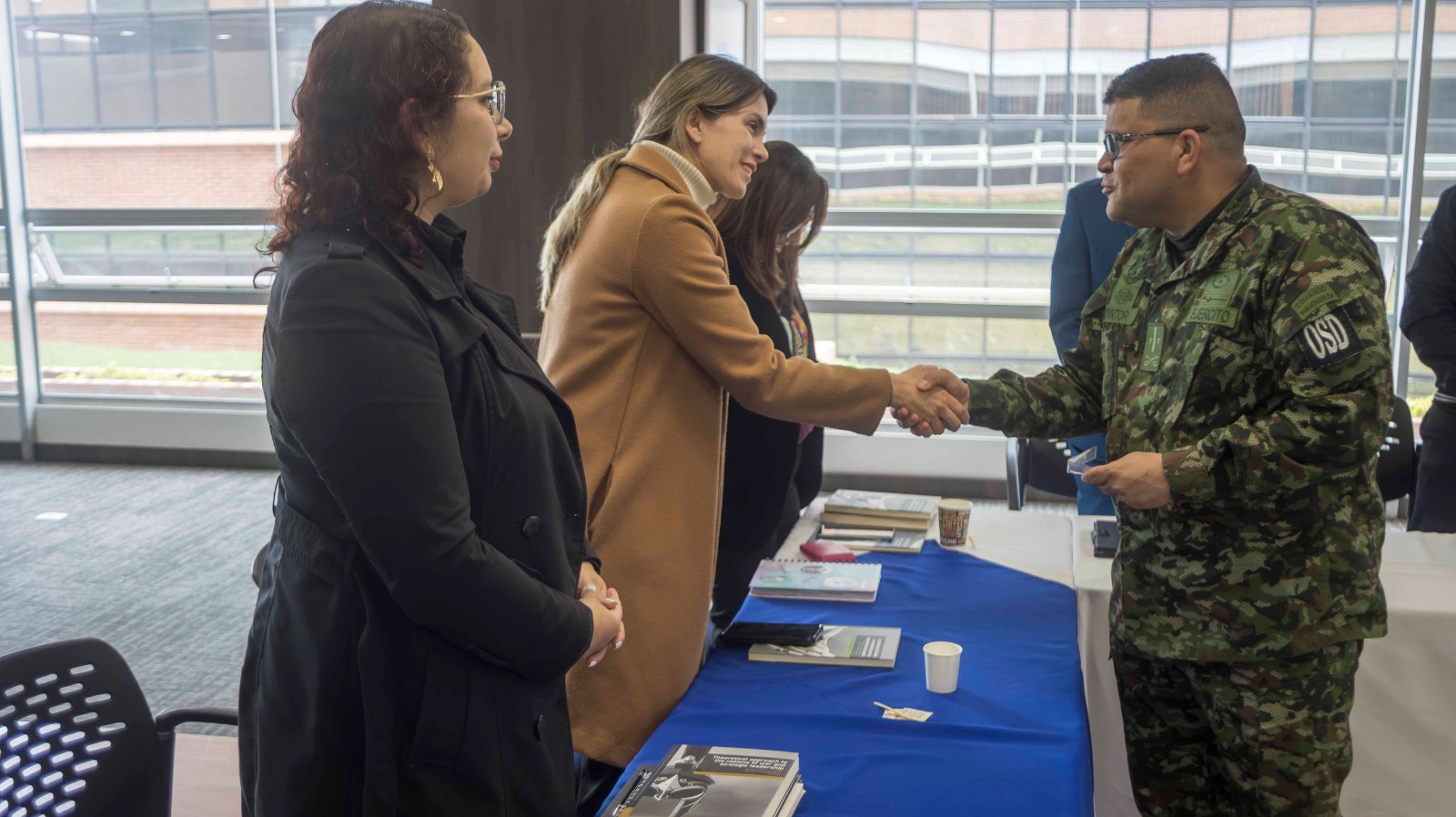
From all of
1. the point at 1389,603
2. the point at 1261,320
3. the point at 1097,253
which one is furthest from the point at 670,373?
the point at 1097,253

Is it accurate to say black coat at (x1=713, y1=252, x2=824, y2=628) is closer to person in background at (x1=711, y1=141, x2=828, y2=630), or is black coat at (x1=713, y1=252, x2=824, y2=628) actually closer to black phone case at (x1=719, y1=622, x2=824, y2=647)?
person in background at (x1=711, y1=141, x2=828, y2=630)

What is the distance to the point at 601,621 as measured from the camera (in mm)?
1343

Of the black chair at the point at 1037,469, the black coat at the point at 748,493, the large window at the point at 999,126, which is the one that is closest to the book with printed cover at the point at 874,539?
the black coat at the point at 748,493

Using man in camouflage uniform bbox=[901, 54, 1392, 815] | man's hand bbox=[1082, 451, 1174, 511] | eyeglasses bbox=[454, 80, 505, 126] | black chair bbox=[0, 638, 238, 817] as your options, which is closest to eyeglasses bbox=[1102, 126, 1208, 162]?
man in camouflage uniform bbox=[901, 54, 1392, 815]

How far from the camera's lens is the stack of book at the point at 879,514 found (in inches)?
101

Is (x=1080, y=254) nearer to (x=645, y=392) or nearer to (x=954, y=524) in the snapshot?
(x=954, y=524)

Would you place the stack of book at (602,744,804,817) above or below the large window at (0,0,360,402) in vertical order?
below

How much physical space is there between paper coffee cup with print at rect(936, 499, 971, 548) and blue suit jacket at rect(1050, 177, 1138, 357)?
1077 millimetres

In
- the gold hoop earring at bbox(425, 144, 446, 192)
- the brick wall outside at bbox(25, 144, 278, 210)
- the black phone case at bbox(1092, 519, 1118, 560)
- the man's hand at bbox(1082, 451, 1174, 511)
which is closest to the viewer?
the gold hoop earring at bbox(425, 144, 446, 192)

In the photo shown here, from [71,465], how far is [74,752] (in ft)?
19.8

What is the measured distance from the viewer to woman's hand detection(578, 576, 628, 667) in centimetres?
133

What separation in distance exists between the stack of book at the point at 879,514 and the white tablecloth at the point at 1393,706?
0.38 meters

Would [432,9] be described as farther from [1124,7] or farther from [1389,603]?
[1124,7]

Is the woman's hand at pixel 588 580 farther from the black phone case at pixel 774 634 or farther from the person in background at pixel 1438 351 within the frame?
the person in background at pixel 1438 351
